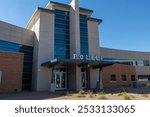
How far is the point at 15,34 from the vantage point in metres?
25.1

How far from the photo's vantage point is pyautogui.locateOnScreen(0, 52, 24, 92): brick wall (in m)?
20.9

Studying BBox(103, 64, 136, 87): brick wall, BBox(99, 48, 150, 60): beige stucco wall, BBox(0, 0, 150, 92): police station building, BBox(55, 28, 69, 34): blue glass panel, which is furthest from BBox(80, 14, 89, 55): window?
BBox(99, 48, 150, 60): beige stucco wall

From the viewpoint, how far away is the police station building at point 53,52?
2256cm

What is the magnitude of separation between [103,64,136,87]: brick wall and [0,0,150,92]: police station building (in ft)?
15.1

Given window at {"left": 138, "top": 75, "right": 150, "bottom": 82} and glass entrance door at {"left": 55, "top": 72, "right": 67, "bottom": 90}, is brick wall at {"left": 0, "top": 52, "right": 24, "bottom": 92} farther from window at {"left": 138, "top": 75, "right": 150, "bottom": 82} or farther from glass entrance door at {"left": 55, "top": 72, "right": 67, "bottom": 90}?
window at {"left": 138, "top": 75, "right": 150, "bottom": 82}

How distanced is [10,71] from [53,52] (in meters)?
7.09

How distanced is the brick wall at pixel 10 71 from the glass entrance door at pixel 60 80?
5.79m

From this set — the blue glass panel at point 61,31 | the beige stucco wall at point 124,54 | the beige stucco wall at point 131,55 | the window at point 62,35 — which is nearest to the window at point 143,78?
the beige stucco wall at point 131,55

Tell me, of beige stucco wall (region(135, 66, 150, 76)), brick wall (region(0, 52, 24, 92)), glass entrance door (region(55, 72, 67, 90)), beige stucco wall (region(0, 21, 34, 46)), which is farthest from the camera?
beige stucco wall (region(135, 66, 150, 76))

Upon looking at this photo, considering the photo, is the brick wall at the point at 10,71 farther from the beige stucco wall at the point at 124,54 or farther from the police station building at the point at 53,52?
the beige stucco wall at the point at 124,54

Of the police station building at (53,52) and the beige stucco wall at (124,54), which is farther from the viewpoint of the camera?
the beige stucco wall at (124,54)

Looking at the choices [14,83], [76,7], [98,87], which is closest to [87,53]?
[98,87]

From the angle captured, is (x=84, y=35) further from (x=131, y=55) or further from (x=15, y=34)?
(x=131, y=55)

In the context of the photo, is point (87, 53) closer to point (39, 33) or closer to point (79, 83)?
point (79, 83)
